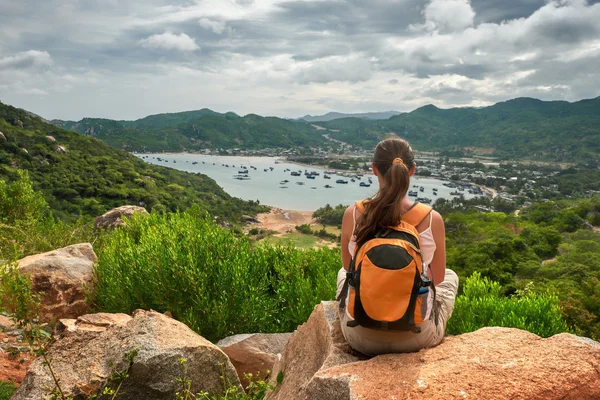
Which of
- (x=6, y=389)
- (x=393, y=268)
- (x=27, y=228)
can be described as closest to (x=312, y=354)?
(x=393, y=268)

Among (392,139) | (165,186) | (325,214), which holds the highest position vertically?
(392,139)

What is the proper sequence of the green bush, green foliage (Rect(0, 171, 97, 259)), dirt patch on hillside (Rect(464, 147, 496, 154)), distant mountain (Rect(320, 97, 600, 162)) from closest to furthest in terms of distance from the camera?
the green bush
green foliage (Rect(0, 171, 97, 259))
distant mountain (Rect(320, 97, 600, 162))
dirt patch on hillside (Rect(464, 147, 496, 154))

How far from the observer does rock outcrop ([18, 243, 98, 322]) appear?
19.3ft

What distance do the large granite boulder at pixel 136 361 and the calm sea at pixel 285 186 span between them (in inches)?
2519

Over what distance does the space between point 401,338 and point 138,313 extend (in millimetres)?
2696

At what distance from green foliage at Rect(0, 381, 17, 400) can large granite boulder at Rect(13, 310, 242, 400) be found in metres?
0.42

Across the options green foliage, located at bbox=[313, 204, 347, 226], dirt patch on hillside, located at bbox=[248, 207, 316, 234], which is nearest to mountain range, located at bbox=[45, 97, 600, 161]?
dirt patch on hillside, located at bbox=[248, 207, 316, 234]

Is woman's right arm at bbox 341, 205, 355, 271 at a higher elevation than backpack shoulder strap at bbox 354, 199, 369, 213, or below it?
below

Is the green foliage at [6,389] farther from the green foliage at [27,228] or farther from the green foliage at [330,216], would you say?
the green foliage at [330,216]

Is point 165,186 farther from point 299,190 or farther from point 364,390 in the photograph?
point 364,390

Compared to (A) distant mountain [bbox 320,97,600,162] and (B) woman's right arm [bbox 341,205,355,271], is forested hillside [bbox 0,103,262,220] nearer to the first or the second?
(B) woman's right arm [bbox 341,205,355,271]

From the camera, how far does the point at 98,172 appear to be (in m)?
49.6

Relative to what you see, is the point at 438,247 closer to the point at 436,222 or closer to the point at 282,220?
the point at 436,222

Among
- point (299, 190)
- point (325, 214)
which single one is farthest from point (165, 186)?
point (299, 190)
